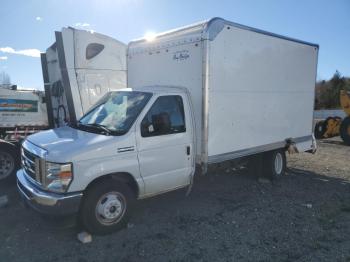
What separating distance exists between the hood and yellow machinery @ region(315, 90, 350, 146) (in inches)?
514

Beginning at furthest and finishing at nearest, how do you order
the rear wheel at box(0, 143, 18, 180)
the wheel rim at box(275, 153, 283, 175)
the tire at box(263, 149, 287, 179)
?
the wheel rim at box(275, 153, 283, 175) < the tire at box(263, 149, 287, 179) < the rear wheel at box(0, 143, 18, 180)

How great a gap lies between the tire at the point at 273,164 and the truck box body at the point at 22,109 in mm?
6531

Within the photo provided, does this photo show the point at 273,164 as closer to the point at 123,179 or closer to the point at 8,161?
the point at 123,179

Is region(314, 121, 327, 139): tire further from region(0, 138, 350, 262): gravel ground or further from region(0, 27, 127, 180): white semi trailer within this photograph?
region(0, 27, 127, 180): white semi trailer

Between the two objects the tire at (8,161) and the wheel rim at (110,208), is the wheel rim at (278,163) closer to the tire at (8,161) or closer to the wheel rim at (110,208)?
the wheel rim at (110,208)

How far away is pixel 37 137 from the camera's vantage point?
495 cm

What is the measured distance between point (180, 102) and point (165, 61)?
1067 millimetres

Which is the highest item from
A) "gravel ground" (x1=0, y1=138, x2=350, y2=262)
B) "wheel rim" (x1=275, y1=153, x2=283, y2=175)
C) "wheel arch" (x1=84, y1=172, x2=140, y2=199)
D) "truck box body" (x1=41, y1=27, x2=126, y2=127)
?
"truck box body" (x1=41, y1=27, x2=126, y2=127)

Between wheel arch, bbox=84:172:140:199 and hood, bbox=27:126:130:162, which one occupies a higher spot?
hood, bbox=27:126:130:162

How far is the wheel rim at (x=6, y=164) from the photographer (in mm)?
7140

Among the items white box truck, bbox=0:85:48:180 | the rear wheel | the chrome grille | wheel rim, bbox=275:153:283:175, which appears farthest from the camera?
white box truck, bbox=0:85:48:180

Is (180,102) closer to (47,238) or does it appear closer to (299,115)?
(47,238)

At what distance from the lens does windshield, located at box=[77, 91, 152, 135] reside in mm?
4832

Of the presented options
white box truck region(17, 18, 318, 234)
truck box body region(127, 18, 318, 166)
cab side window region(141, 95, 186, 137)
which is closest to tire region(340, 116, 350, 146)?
truck box body region(127, 18, 318, 166)
